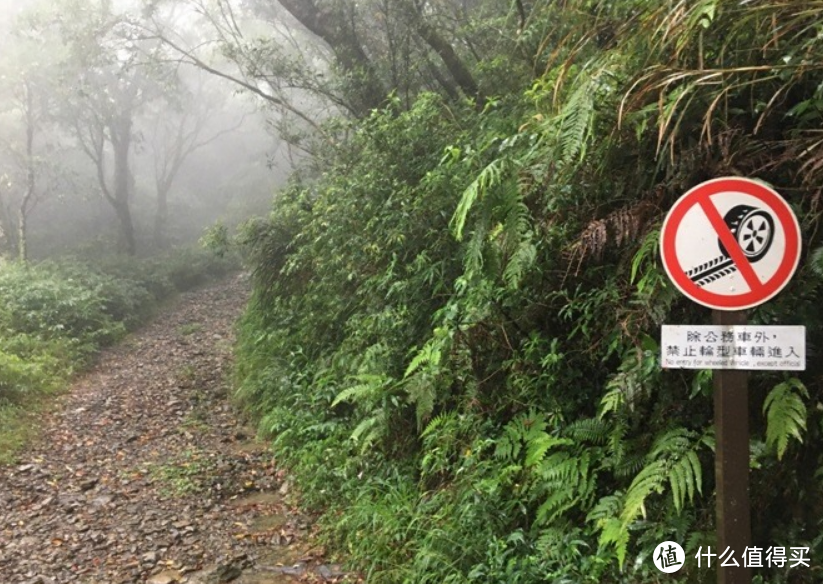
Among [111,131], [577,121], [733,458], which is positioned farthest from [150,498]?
[111,131]

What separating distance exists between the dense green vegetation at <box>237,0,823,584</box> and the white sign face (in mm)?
673

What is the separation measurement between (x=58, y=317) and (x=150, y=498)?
863cm

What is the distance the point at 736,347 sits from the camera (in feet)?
8.32

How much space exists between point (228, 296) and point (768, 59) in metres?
19.2

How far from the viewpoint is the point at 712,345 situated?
257 centimetres

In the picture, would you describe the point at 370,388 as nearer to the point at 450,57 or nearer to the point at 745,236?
the point at 745,236

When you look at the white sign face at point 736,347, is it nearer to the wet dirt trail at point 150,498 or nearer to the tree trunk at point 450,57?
the wet dirt trail at point 150,498

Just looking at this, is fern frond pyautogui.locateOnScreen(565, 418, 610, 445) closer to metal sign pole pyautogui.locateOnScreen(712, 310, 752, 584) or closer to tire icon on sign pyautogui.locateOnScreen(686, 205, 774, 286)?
metal sign pole pyautogui.locateOnScreen(712, 310, 752, 584)

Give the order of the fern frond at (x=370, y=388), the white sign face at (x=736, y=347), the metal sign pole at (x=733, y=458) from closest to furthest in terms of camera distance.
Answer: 1. the white sign face at (x=736, y=347)
2. the metal sign pole at (x=733, y=458)
3. the fern frond at (x=370, y=388)

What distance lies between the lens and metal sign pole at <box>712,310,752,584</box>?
101 inches

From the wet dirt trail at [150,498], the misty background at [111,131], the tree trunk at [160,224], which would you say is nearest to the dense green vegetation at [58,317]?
the wet dirt trail at [150,498]

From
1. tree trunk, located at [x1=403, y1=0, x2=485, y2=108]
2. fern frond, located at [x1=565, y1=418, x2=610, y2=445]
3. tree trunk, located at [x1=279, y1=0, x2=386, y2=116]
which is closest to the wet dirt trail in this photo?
fern frond, located at [x1=565, y1=418, x2=610, y2=445]

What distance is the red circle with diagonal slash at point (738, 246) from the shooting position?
8.13 ft

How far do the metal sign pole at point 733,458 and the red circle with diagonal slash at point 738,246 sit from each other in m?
0.08
